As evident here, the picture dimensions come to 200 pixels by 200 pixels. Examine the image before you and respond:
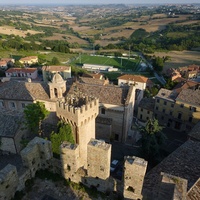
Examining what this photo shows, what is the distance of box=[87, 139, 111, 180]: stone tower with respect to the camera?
17781mm

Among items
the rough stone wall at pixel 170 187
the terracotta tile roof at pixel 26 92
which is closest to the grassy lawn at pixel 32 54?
the terracotta tile roof at pixel 26 92

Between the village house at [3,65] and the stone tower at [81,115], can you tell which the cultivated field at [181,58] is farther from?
the stone tower at [81,115]

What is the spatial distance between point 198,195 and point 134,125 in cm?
3064

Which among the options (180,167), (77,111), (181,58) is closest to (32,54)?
(181,58)

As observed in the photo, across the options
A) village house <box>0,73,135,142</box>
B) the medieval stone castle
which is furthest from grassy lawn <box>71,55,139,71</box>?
the medieval stone castle

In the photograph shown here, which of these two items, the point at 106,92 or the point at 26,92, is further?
the point at 26,92

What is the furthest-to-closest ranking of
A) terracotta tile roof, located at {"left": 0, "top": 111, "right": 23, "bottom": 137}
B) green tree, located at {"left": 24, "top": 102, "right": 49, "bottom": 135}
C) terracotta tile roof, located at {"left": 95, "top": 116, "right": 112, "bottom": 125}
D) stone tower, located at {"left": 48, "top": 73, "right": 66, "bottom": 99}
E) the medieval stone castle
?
1. terracotta tile roof, located at {"left": 95, "top": 116, "right": 112, "bottom": 125}
2. stone tower, located at {"left": 48, "top": 73, "right": 66, "bottom": 99}
3. green tree, located at {"left": 24, "top": 102, "right": 49, "bottom": 135}
4. terracotta tile roof, located at {"left": 0, "top": 111, "right": 23, "bottom": 137}
5. the medieval stone castle

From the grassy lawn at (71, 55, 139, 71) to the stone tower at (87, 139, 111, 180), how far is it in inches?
3971

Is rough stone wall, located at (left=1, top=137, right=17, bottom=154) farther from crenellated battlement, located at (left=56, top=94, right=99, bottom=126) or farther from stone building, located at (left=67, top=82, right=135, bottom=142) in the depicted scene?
stone building, located at (left=67, top=82, right=135, bottom=142)

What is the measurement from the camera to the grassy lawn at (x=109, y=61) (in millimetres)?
122688

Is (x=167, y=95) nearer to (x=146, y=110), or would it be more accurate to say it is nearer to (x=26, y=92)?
(x=146, y=110)

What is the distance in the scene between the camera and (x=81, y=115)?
2419 centimetres

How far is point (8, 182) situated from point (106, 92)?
24186 millimetres

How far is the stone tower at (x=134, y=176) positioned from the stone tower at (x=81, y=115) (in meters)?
8.79
